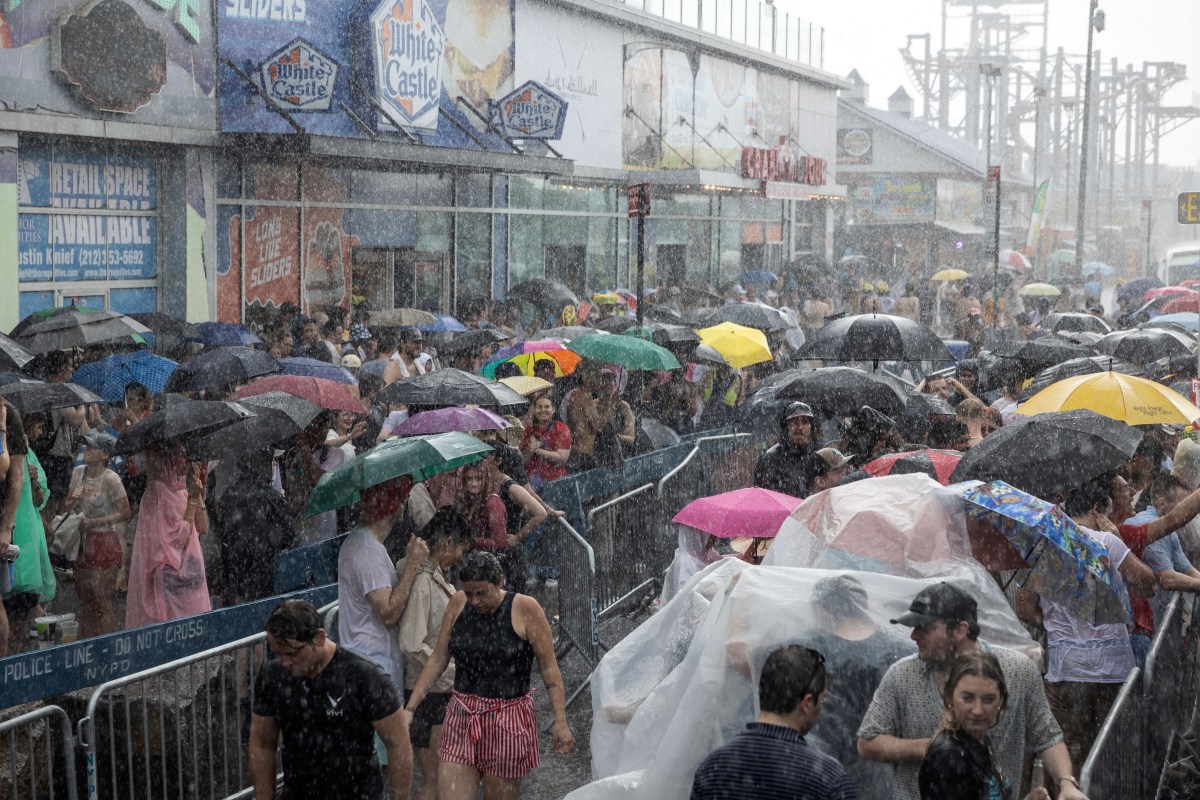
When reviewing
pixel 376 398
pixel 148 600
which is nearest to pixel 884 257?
pixel 376 398

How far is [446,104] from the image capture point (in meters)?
23.1

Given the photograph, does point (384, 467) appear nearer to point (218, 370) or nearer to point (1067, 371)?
point (218, 370)

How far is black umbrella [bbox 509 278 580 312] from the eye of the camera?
827 inches

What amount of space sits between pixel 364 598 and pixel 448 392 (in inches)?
144

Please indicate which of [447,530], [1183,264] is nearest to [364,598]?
[447,530]

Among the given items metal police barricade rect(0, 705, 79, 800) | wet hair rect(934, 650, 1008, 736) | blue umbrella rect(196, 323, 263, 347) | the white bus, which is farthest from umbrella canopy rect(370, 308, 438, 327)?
the white bus

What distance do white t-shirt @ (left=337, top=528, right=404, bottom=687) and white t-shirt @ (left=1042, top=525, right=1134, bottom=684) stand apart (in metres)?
3.04

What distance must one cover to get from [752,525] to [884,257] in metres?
49.5

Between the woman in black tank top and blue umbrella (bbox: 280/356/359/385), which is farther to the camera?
blue umbrella (bbox: 280/356/359/385)

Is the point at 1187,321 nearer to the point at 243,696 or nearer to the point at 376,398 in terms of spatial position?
the point at 376,398

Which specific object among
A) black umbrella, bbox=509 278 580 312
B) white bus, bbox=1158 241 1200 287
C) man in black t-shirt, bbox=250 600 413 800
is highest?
white bus, bbox=1158 241 1200 287

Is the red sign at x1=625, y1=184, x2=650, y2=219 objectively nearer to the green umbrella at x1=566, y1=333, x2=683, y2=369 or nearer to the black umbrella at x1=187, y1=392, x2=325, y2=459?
the green umbrella at x1=566, y1=333, x2=683, y2=369

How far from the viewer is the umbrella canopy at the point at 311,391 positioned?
9.67 metres

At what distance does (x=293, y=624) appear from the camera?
16.7 ft
